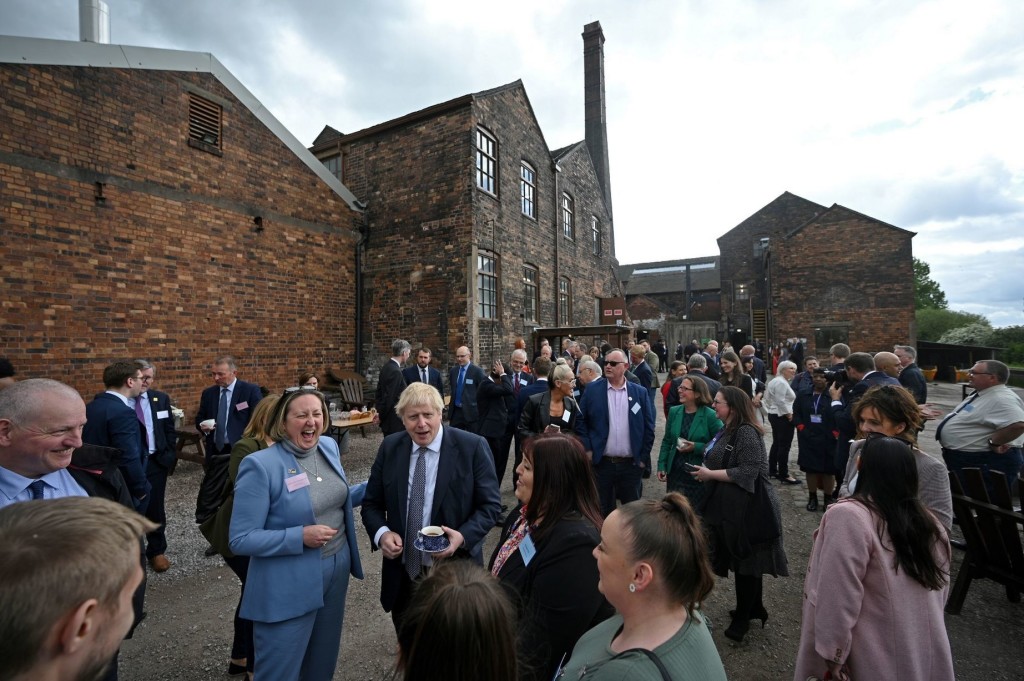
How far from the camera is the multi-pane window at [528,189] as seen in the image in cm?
1367

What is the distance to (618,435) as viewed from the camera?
452cm

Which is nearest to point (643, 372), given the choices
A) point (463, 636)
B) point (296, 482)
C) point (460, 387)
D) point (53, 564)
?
point (460, 387)

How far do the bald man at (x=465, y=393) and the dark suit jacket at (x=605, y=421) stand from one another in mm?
1752

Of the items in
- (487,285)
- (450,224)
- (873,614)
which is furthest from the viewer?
(487,285)

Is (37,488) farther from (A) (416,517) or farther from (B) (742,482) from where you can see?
(B) (742,482)

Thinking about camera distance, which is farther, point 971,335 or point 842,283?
point 971,335

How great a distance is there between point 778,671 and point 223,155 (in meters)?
11.1

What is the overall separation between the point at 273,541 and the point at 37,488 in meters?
0.89

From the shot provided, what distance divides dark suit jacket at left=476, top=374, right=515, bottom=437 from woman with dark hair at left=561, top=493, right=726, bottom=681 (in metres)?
4.23

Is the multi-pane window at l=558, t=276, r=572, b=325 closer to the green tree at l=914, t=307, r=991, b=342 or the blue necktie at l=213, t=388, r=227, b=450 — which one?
the blue necktie at l=213, t=388, r=227, b=450

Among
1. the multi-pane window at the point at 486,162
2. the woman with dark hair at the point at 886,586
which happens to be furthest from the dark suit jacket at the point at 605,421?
the multi-pane window at the point at 486,162

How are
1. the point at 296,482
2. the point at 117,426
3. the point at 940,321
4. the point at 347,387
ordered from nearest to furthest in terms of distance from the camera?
1. the point at 296,482
2. the point at 117,426
3. the point at 347,387
4. the point at 940,321

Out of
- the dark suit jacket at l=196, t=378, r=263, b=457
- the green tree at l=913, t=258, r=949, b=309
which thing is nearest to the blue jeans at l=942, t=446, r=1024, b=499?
the dark suit jacket at l=196, t=378, r=263, b=457

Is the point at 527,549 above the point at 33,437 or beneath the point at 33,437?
beneath
